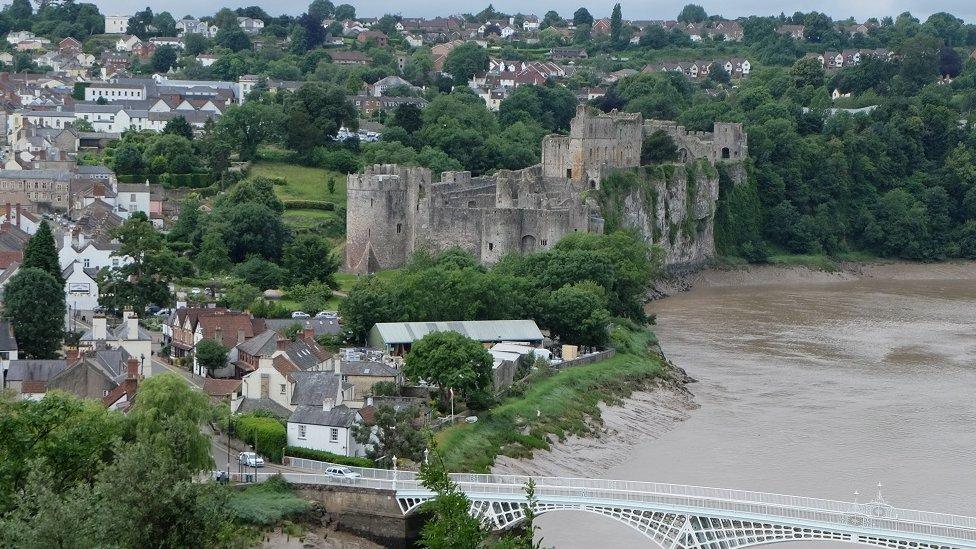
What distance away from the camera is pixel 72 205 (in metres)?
72.5

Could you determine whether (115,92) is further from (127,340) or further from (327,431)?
(327,431)

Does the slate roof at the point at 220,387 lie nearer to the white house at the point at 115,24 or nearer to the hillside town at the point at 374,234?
the hillside town at the point at 374,234

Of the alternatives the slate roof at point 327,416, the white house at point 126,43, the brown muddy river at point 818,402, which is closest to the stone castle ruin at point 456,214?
the brown muddy river at point 818,402

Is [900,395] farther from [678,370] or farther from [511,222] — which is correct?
[511,222]

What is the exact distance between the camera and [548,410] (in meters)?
46.3

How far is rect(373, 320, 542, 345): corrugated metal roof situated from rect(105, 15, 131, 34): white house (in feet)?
352

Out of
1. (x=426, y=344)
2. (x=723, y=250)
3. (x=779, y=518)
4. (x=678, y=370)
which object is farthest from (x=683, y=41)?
(x=779, y=518)

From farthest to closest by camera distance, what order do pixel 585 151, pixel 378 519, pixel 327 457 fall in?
pixel 585 151 < pixel 327 457 < pixel 378 519

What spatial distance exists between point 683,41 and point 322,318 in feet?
378

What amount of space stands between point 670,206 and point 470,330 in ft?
106

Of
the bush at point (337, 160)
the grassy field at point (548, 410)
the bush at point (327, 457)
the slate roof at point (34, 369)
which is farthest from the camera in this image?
the bush at point (337, 160)

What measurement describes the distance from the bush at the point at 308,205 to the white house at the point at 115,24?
8173cm

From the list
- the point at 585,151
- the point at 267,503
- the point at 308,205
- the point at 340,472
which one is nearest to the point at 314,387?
the point at 340,472

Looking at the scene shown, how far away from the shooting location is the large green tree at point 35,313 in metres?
45.5
